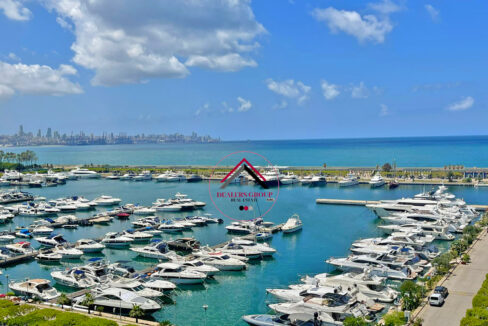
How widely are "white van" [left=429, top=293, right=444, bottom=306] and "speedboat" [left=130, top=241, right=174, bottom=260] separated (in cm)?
2043

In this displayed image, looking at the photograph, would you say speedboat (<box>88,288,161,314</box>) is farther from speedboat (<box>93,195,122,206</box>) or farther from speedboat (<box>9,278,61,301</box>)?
speedboat (<box>93,195,122,206</box>)

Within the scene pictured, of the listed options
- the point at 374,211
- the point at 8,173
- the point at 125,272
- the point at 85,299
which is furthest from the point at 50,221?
the point at 8,173

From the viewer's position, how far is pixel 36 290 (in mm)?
26328

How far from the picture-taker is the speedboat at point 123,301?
23.9 m

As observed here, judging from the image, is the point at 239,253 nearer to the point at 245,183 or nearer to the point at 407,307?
the point at 407,307

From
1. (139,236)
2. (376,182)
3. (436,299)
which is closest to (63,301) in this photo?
(139,236)

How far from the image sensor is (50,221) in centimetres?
4981

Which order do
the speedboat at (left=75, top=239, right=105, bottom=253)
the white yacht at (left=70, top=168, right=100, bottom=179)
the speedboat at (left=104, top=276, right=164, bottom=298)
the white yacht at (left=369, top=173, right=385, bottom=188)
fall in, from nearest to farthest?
the speedboat at (left=104, top=276, right=164, bottom=298) < the speedboat at (left=75, top=239, right=105, bottom=253) < the white yacht at (left=369, top=173, right=385, bottom=188) < the white yacht at (left=70, top=168, right=100, bottom=179)

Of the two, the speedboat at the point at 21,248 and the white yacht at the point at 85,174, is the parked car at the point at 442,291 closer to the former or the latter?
the speedboat at the point at 21,248

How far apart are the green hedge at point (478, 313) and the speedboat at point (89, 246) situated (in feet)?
98.7

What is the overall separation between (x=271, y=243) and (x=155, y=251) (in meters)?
11.8

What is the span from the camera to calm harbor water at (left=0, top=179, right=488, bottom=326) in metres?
26.2

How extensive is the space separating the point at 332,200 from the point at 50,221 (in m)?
39.6
